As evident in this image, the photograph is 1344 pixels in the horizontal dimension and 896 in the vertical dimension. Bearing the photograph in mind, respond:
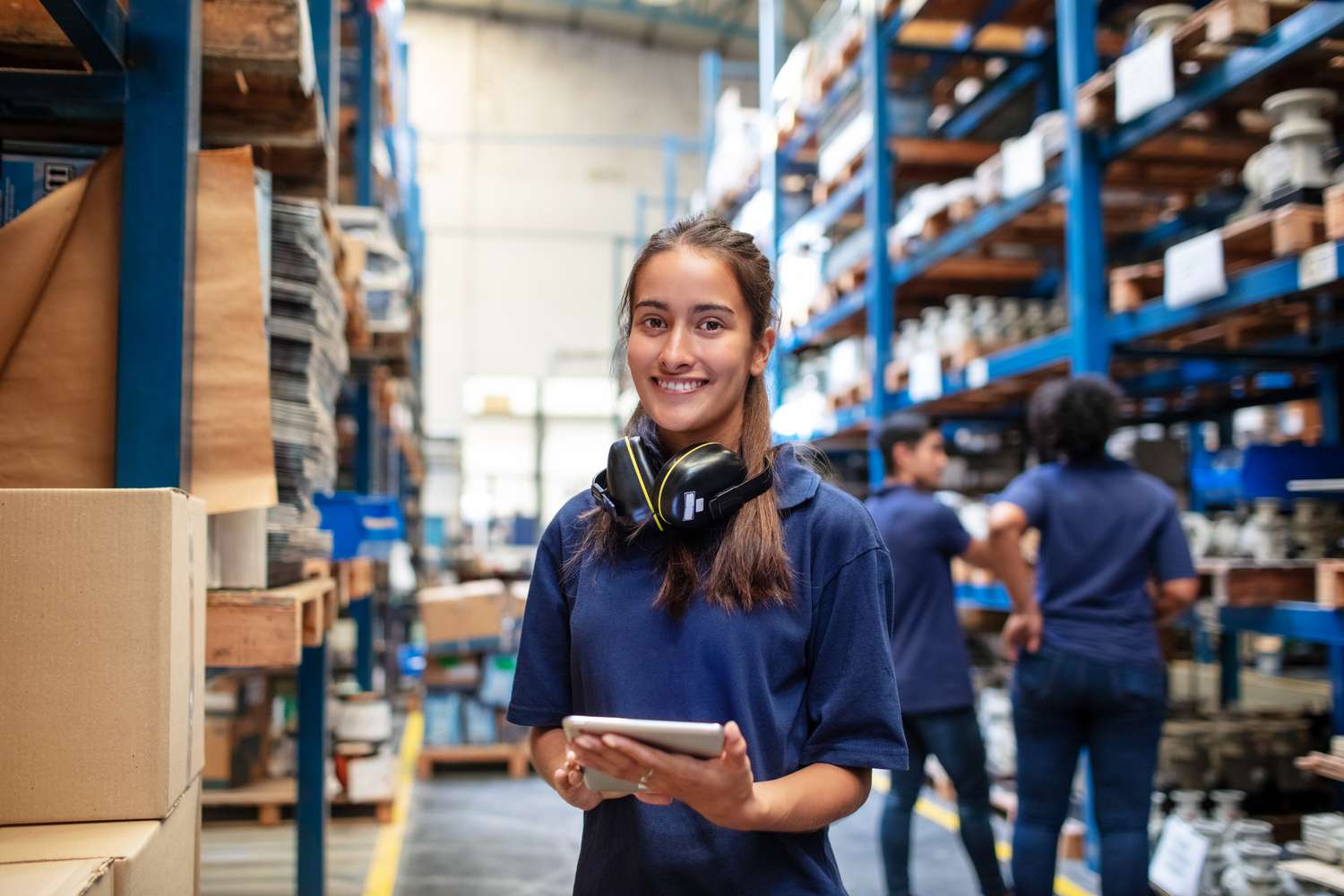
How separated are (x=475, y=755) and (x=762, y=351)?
240 inches

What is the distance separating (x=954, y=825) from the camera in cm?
580

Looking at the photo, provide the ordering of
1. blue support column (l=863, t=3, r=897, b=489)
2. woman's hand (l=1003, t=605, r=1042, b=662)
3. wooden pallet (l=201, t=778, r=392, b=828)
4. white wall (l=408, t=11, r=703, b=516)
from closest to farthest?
woman's hand (l=1003, t=605, r=1042, b=662) < wooden pallet (l=201, t=778, r=392, b=828) < blue support column (l=863, t=3, r=897, b=489) < white wall (l=408, t=11, r=703, b=516)

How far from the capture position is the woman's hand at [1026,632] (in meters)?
3.73

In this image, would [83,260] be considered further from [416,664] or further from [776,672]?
[416,664]

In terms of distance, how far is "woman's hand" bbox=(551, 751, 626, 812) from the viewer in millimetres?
1425

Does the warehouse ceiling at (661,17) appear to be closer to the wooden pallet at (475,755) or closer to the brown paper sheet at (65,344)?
the wooden pallet at (475,755)

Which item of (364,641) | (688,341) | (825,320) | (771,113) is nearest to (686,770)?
(688,341)

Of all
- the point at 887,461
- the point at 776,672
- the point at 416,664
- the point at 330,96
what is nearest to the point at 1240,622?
the point at 887,461

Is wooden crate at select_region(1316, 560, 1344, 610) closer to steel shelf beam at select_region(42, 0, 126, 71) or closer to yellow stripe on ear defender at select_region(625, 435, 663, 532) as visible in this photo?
yellow stripe on ear defender at select_region(625, 435, 663, 532)

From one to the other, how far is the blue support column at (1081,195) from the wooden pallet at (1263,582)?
1145 millimetres

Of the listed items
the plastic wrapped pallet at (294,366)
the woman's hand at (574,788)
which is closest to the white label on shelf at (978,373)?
the plastic wrapped pallet at (294,366)

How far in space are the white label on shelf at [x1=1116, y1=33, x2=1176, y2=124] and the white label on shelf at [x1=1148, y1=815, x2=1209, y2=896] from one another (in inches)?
104

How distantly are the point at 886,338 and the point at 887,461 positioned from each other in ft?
9.49

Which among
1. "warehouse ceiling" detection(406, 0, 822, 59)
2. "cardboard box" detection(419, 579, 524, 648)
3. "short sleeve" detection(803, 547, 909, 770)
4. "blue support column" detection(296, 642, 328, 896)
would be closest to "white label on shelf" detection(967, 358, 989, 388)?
"cardboard box" detection(419, 579, 524, 648)
